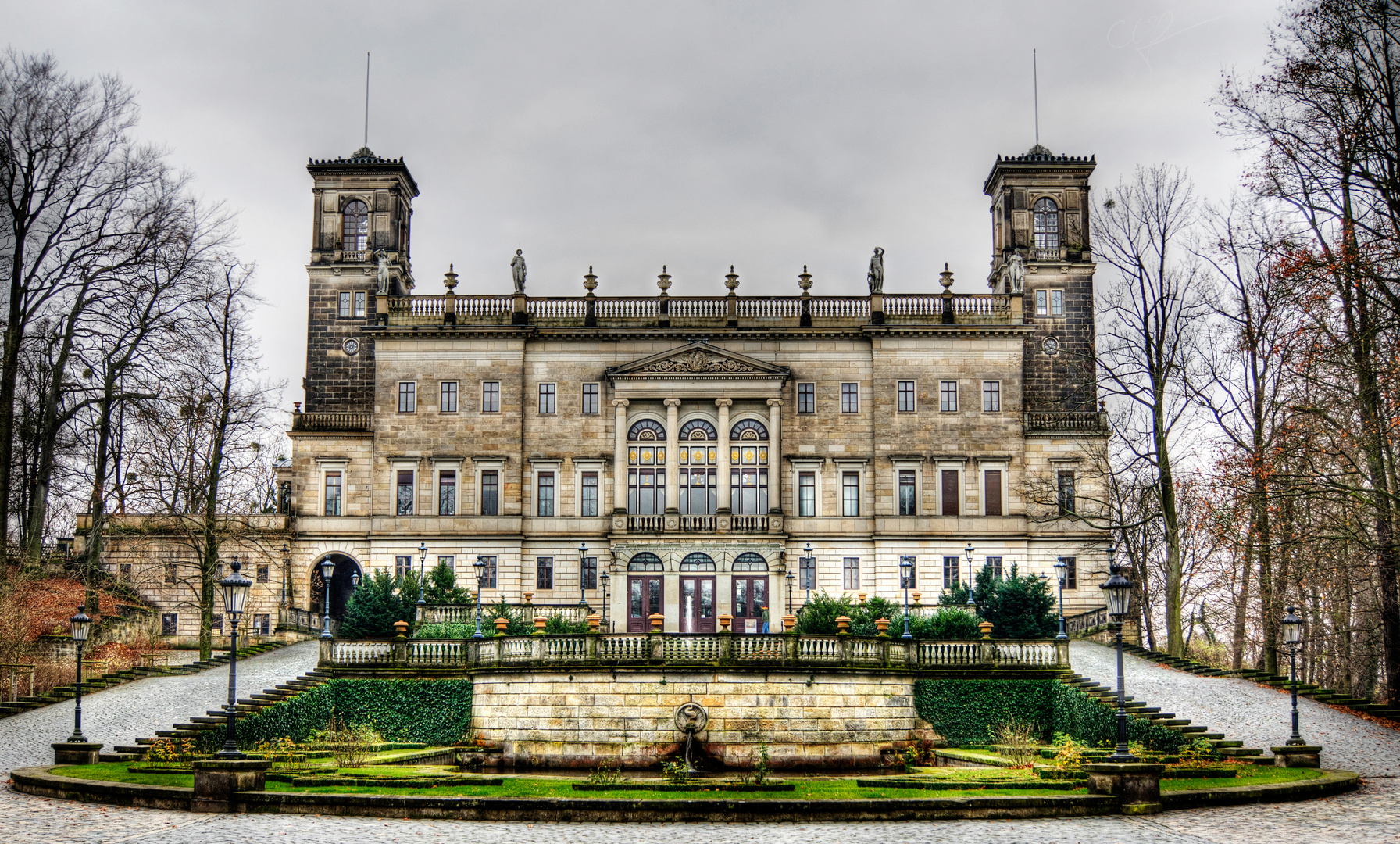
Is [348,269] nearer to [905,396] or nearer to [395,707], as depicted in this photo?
[905,396]

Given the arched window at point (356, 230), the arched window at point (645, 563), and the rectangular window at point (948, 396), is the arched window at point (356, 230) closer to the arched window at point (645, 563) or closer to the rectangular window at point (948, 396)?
the arched window at point (645, 563)

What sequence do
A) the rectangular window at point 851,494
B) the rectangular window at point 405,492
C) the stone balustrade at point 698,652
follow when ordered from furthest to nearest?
1. the rectangular window at point 405,492
2. the rectangular window at point 851,494
3. the stone balustrade at point 698,652

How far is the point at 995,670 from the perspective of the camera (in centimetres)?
3969

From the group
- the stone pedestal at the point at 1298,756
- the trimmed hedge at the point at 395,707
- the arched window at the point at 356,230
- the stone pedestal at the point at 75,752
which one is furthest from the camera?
the arched window at the point at 356,230

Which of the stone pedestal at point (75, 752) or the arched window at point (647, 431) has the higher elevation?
the arched window at point (647, 431)

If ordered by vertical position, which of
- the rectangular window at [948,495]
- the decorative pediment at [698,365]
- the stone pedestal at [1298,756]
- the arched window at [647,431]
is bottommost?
the stone pedestal at [1298,756]

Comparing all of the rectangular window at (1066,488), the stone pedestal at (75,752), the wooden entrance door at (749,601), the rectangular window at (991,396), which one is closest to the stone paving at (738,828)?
the stone pedestal at (75,752)

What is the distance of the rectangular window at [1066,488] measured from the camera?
5672 cm

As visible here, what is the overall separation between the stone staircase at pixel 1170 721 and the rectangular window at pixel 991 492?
57.0 feet

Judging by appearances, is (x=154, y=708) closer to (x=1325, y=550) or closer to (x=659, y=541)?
(x=659, y=541)

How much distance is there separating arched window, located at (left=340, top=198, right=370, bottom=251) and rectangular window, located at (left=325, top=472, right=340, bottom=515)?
10890 millimetres

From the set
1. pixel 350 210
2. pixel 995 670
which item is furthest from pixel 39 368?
pixel 995 670

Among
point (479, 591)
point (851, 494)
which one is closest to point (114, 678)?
point (479, 591)

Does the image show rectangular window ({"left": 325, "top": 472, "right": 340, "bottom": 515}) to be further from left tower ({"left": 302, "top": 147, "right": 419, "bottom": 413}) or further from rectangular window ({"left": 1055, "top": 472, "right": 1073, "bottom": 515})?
rectangular window ({"left": 1055, "top": 472, "right": 1073, "bottom": 515})
